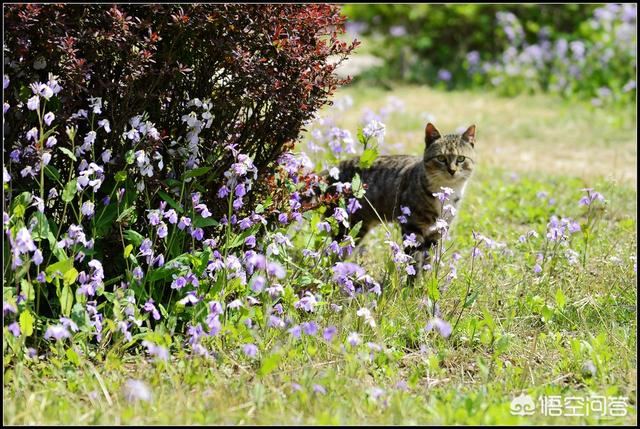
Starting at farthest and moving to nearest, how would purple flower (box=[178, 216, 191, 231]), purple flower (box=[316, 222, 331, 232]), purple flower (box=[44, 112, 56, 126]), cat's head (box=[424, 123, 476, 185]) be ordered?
cat's head (box=[424, 123, 476, 185])
purple flower (box=[316, 222, 331, 232])
purple flower (box=[178, 216, 191, 231])
purple flower (box=[44, 112, 56, 126])

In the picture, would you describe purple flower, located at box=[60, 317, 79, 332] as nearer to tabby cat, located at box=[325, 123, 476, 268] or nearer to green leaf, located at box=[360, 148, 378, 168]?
green leaf, located at box=[360, 148, 378, 168]

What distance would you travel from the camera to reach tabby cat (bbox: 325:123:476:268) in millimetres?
5414

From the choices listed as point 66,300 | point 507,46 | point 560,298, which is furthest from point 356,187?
point 507,46

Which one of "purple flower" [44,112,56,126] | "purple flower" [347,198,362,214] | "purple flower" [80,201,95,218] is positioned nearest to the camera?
"purple flower" [44,112,56,126]

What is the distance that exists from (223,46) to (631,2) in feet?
30.5

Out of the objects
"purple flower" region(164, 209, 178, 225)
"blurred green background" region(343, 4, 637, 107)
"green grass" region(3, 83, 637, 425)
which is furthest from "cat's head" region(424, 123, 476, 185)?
"blurred green background" region(343, 4, 637, 107)

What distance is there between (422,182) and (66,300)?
2.63 meters

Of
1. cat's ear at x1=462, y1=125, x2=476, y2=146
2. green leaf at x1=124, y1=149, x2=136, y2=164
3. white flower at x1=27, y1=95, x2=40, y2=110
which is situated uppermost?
white flower at x1=27, y1=95, x2=40, y2=110

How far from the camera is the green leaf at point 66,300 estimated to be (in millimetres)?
3650

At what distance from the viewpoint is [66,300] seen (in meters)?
3.67

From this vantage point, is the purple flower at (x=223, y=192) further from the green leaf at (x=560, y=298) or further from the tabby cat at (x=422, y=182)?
the green leaf at (x=560, y=298)

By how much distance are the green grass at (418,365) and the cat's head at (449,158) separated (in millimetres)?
562

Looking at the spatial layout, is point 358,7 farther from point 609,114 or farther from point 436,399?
point 436,399

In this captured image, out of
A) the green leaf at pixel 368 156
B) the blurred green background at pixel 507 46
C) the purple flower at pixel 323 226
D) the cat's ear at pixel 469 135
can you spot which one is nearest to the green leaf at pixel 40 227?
the purple flower at pixel 323 226
